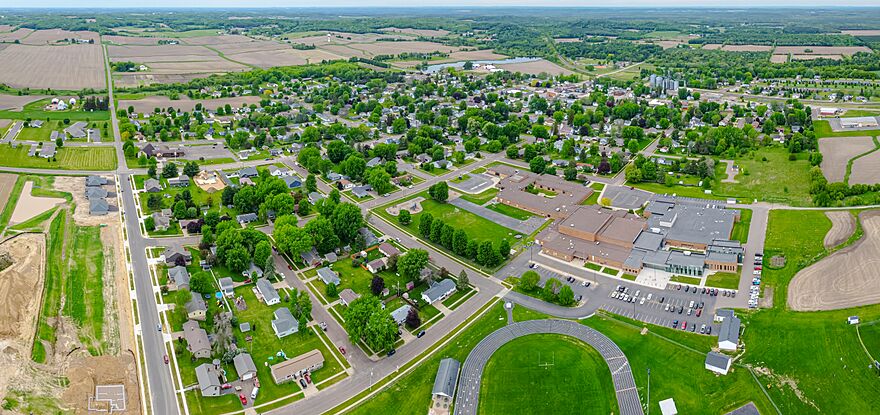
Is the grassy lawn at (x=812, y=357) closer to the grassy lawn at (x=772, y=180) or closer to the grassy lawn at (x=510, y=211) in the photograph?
the grassy lawn at (x=772, y=180)

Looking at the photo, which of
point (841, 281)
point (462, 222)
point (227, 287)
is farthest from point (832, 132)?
point (227, 287)

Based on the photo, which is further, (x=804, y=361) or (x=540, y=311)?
(x=540, y=311)

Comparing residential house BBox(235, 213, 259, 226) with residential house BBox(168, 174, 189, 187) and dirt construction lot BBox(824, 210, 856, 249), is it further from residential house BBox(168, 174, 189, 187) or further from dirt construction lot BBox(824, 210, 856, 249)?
dirt construction lot BBox(824, 210, 856, 249)

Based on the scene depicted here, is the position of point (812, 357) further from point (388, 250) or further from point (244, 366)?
point (244, 366)

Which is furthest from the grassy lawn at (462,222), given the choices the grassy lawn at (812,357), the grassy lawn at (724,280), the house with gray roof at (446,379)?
the grassy lawn at (812,357)

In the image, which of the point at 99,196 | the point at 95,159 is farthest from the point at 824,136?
the point at 95,159

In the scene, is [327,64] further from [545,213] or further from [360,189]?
[545,213]
